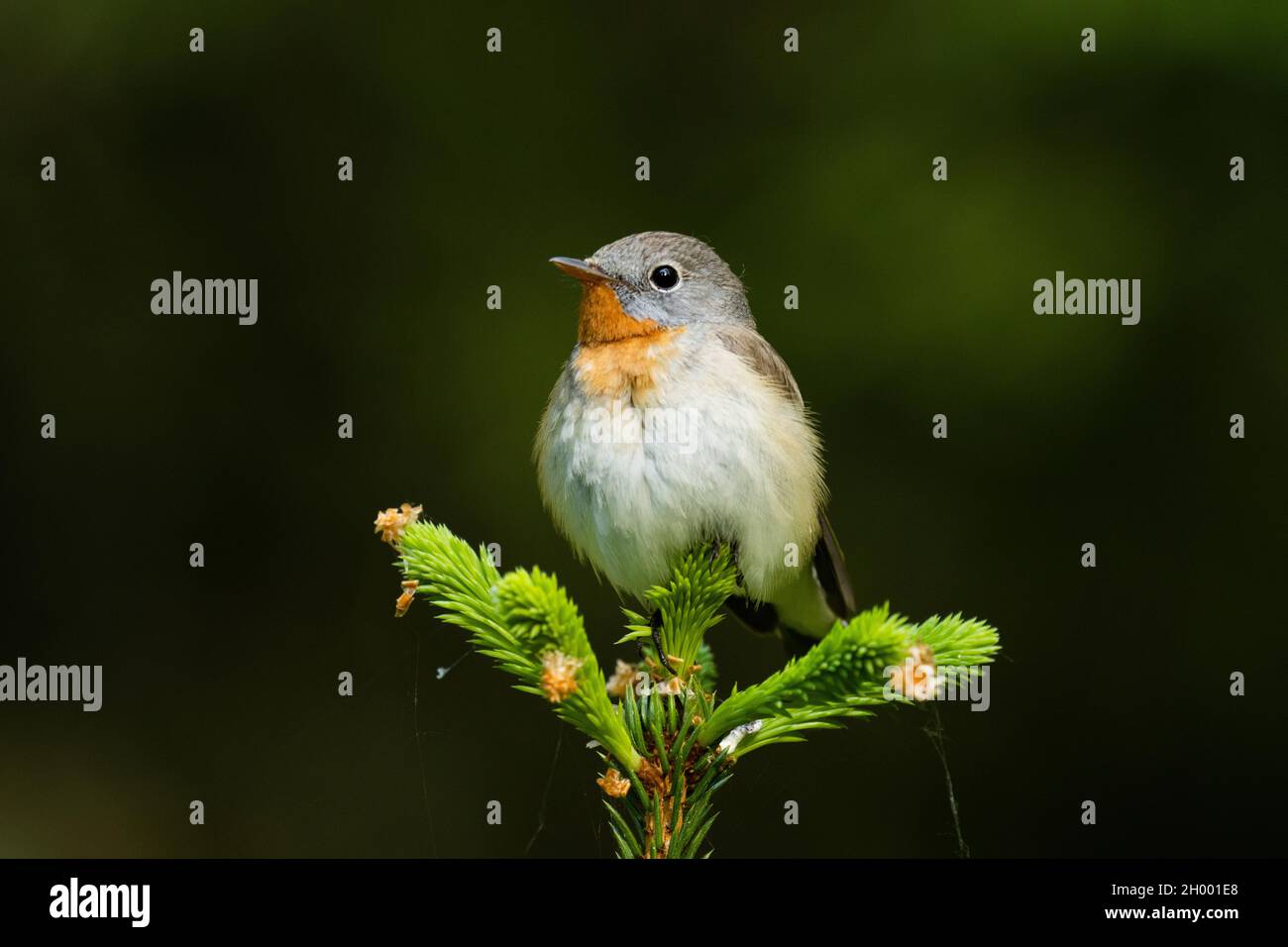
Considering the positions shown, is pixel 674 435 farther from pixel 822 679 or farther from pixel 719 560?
pixel 822 679

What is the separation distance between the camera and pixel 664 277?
4.09 m

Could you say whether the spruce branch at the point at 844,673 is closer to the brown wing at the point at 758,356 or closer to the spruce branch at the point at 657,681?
the spruce branch at the point at 657,681

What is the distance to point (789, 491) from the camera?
3.83m

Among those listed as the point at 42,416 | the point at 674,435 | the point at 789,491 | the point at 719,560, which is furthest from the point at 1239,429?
the point at 42,416

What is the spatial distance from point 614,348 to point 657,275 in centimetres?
Answer: 34

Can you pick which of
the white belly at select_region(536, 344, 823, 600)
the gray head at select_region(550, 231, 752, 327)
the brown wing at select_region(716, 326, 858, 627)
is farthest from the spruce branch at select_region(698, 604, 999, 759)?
the gray head at select_region(550, 231, 752, 327)

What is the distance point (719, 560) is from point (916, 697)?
81 centimetres

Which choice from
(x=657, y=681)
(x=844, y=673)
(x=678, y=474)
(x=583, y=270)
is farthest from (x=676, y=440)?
(x=844, y=673)

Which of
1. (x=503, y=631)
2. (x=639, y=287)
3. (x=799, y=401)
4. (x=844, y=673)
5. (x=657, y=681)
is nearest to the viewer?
(x=844, y=673)

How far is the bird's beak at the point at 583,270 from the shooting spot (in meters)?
3.94

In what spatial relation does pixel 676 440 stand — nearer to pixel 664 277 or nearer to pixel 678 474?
pixel 678 474

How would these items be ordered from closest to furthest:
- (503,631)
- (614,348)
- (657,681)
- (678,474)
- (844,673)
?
(844,673) → (503,631) → (657,681) → (678,474) → (614,348)

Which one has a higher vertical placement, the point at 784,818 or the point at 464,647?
the point at 464,647

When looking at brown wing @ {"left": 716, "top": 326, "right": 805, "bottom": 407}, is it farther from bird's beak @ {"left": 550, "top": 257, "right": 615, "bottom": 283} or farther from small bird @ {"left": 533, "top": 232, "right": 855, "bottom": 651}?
bird's beak @ {"left": 550, "top": 257, "right": 615, "bottom": 283}
